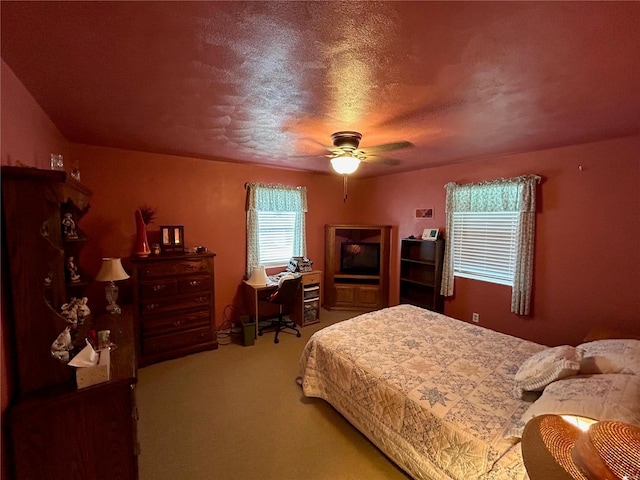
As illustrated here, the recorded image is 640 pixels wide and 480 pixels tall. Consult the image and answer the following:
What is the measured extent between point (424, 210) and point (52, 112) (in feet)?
14.2

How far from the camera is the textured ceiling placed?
3.54 ft

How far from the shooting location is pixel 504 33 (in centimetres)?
118

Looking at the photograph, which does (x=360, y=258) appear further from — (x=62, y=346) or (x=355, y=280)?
(x=62, y=346)

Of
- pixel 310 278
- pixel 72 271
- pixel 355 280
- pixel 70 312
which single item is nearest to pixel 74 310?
pixel 70 312

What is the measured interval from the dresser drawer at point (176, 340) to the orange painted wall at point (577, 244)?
140 inches

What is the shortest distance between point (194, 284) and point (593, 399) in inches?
138

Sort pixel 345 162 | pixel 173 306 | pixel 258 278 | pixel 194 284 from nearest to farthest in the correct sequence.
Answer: pixel 345 162, pixel 173 306, pixel 194 284, pixel 258 278

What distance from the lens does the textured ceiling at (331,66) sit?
3.54 feet

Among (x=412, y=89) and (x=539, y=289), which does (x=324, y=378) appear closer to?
(x=412, y=89)

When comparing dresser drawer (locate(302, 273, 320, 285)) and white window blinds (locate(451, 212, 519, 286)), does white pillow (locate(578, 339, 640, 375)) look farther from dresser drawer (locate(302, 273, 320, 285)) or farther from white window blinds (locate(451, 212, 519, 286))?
dresser drawer (locate(302, 273, 320, 285))

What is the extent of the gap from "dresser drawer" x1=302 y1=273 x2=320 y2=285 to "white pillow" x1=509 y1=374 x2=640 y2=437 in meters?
3.13

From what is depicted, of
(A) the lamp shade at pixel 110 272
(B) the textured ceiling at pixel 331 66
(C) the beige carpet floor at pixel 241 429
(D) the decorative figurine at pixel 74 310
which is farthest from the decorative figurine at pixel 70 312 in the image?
(B) the textured ceiling at pixel 331 66

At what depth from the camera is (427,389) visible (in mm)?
1874

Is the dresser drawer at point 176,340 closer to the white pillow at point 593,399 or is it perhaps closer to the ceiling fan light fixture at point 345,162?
the ceiling fan light fixture at point 345,162
